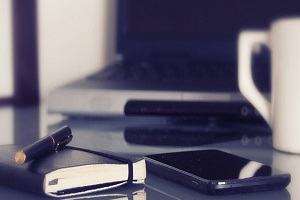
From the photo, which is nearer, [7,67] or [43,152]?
[43,152]

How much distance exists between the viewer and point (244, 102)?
63 centimetres

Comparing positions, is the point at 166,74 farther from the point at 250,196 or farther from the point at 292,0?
the point at 250,196

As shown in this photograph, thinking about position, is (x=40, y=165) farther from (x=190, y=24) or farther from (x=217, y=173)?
(x=190, y=24)

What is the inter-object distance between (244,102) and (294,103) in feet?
0.42

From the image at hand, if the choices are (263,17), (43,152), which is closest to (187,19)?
(263,17)

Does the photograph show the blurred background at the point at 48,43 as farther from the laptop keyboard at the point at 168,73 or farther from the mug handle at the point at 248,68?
the mug handle at the point at 248,68

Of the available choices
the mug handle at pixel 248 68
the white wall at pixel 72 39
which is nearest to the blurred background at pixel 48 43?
the white wall at pixel 72 39

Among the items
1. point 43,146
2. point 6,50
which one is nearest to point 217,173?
point 43,146

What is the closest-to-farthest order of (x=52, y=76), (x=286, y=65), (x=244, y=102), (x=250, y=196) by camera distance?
1. (x=250, y=196)
2. (x=286, y=65)
3. (x=244, y=102)
4. (x=52, y=76)

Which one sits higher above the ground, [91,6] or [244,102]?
[91,6]

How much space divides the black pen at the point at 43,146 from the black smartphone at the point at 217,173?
70mm

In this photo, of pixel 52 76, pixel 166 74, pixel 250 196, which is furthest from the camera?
pixel 52 76

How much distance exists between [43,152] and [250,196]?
0.15 metres

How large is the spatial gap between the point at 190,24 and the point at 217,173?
591 millimetres
